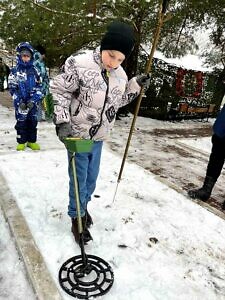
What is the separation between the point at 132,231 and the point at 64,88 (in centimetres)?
175

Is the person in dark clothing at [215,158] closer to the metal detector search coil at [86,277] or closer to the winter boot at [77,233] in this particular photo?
the winter boot at [77,233]

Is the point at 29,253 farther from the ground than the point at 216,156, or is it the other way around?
the point at 216,156

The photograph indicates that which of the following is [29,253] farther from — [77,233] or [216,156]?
[216,156]

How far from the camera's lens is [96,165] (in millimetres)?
3199

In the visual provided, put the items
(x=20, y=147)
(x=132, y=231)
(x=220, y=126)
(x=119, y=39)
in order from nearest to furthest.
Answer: (x=119, y=39) < (x=132, y=231) < (x=220, y=126) < (x=20, y=147)

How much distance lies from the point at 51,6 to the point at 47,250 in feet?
22.6

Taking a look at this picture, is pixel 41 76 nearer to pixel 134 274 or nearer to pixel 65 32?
pixel 65 32

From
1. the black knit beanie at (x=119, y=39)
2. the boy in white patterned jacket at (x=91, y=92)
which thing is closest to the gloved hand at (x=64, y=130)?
the boy in white patterned jacket at (x=91, y=92)

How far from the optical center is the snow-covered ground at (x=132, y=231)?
2809mm

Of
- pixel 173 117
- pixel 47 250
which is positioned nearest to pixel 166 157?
pixel 47 250

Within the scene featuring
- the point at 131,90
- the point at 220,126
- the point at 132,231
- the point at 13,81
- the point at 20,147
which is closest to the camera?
the point at 131,90

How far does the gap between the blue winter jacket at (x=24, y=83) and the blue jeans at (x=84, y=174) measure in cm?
293

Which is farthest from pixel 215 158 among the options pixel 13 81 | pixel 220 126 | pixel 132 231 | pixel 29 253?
pixel 13 81

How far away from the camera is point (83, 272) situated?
2.71 m
